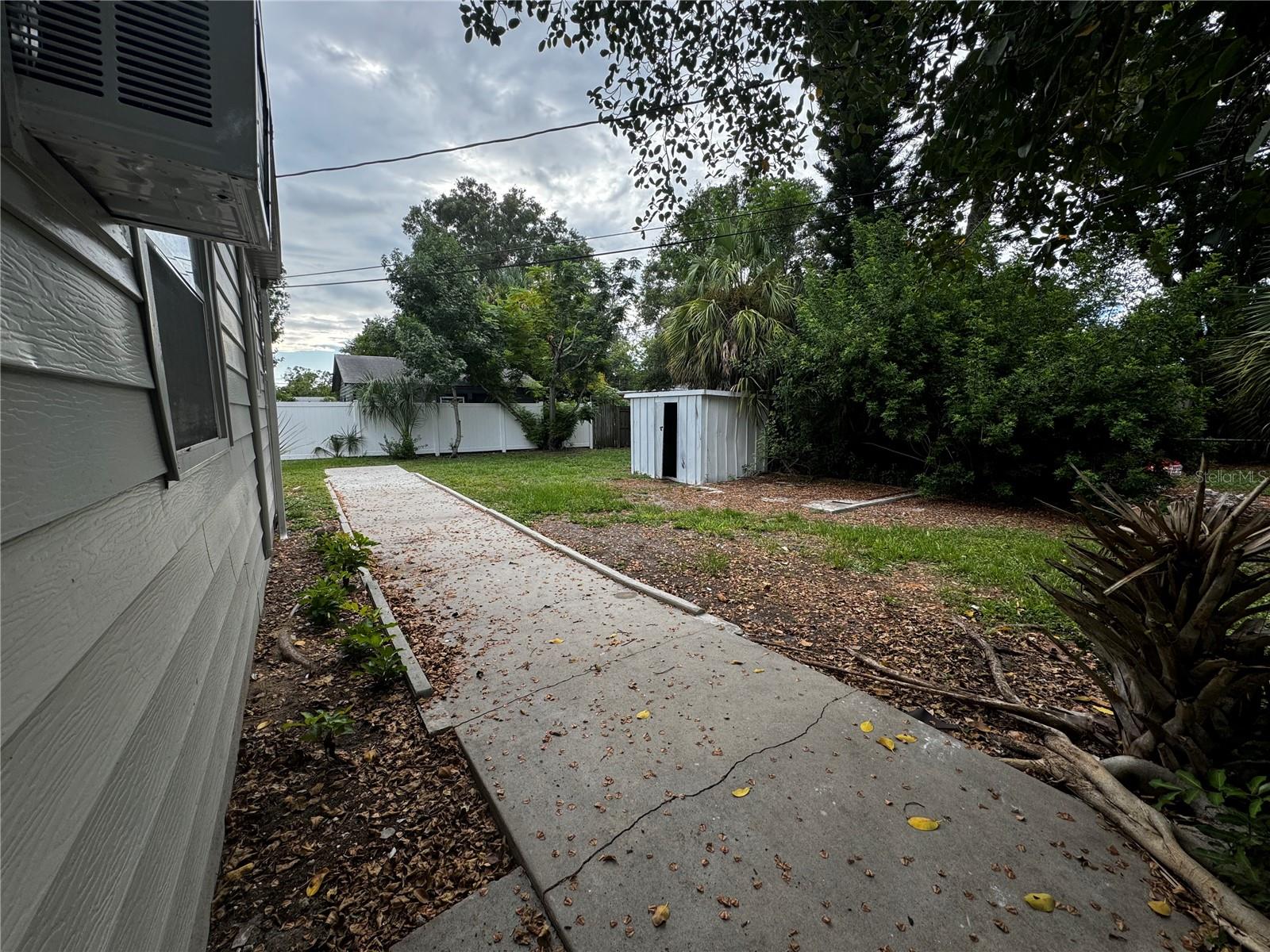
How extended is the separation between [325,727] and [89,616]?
141 centimetres

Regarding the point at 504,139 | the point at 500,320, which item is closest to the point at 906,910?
the point at 504,139

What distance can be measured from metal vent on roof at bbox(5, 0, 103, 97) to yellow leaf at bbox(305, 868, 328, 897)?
1865 millimetres

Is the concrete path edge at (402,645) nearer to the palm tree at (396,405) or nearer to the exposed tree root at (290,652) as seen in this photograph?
the exposed tree root at (290,652)

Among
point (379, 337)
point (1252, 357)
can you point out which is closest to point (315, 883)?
point (1252, 357)

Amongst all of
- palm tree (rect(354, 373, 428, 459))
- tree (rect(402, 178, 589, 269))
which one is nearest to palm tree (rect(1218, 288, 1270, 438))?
palm tree (rect(354, 373, 428, 459))

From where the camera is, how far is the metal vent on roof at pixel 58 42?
0.64 m

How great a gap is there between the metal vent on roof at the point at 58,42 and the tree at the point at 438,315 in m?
12.8

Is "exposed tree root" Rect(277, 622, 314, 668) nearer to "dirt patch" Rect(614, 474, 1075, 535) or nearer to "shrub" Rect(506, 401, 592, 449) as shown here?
"dirt patch" Rect(614, 474, 1075, 535)

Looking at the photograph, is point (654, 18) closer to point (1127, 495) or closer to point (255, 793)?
point (255, 793)

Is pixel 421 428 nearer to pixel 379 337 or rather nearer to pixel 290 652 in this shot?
pixel 379 337

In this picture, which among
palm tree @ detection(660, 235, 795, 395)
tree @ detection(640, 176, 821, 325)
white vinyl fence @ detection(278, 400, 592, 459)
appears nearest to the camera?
tree @ detection(640, 176, 821, 325)

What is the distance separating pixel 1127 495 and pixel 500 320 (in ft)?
44.5

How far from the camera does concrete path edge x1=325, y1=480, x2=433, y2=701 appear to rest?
91.6 inches

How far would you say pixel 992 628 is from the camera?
9.64 ft
